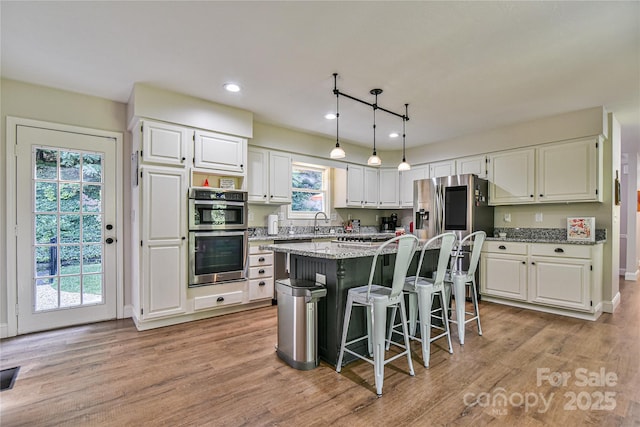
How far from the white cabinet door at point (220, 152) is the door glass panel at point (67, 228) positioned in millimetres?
1106

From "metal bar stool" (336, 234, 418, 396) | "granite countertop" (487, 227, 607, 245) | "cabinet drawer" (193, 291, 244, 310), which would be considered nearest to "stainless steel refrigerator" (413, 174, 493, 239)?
"granite countertop" (487, 227, 607, 245)

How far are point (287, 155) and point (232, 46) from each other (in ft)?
7.63

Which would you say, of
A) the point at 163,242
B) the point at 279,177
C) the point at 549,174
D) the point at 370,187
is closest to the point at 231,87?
the point at 279,177

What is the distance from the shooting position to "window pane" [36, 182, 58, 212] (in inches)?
126

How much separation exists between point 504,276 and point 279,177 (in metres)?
3.38

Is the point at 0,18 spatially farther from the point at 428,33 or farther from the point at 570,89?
the point at 570,89

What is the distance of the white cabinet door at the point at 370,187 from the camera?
19.1ft

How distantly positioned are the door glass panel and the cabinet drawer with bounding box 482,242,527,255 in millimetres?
4851

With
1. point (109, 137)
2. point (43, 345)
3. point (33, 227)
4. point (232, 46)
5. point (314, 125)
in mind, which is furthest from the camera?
point (314, 125)

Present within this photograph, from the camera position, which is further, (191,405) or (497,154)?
(497,154)

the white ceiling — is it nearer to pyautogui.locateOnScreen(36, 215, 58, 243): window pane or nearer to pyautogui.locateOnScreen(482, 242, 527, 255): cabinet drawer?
pyautogui.locateOnScreen(36, 215, 58, 243): window pane

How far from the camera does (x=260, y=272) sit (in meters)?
4.09

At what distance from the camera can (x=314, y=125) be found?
15.0 ft

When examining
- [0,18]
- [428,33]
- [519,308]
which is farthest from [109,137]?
[519,308]
